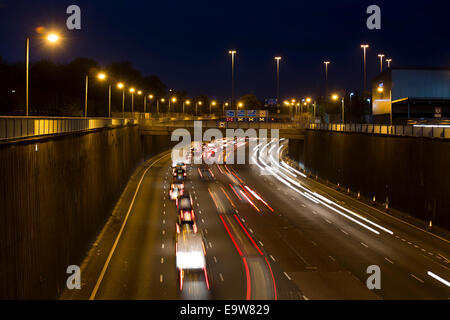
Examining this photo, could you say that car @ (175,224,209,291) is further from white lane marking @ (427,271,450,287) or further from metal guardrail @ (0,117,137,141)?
white lane marking @ (427,271,450,287)

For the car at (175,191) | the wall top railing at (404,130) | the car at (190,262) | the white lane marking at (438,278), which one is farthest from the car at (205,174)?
the white lane marking at (438,278)

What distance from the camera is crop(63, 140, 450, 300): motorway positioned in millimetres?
24250

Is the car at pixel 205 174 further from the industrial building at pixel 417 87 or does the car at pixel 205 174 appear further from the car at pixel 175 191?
the industrial building at pixel 417 87

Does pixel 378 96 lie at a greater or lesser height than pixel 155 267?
greater

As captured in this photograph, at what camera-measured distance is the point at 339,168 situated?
201 ft

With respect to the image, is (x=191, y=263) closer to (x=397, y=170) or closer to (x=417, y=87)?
(x=397, y=170)

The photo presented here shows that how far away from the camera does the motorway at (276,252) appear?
2425cm

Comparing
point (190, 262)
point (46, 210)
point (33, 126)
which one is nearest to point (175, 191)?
point (190, 262)

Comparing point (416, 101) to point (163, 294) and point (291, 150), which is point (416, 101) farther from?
point (163, 294)

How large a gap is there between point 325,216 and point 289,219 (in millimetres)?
3330

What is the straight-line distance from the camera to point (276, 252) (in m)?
31.5
